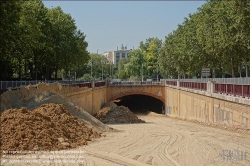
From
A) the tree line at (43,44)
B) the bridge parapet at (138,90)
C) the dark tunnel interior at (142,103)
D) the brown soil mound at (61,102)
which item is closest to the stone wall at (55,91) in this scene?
the brown soil mound at (61,102)

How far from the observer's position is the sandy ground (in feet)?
56.3

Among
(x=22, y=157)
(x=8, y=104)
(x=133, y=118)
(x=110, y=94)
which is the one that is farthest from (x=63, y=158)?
(x=110, y=94)

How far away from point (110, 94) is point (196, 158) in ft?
197

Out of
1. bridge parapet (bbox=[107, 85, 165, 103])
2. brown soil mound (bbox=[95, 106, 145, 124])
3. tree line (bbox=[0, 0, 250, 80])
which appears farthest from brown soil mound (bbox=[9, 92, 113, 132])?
bridge parapet (bbox=[107, 85, 165, 103])

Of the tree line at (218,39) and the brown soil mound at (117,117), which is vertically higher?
the tree line at (218,39)

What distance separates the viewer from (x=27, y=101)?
26938 mm

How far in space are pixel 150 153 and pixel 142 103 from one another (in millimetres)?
74383

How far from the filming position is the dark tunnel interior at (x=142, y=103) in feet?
287

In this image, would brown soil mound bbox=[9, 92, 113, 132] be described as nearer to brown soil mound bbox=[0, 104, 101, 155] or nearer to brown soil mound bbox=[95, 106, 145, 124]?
brown soil mound bbox=[0, 104, 101, 155]

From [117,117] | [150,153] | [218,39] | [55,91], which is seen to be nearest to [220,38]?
[218,39]

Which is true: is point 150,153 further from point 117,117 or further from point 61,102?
point 117,117

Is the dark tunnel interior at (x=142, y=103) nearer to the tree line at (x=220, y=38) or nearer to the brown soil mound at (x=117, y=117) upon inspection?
the tree line at (x=220, y=38)

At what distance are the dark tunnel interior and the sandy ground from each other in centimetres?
6095

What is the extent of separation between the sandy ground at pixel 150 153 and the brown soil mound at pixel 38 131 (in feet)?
2.47
